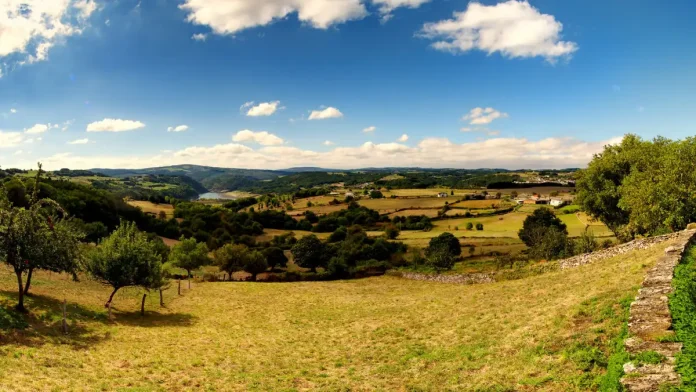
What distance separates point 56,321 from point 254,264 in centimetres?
4093

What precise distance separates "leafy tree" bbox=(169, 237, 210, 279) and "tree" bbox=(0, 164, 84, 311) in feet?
104

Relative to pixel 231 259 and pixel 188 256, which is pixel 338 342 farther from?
pixel 231 259

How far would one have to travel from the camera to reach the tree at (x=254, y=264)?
64.2 meters

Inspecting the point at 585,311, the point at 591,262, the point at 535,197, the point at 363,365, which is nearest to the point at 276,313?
the point at 363,365

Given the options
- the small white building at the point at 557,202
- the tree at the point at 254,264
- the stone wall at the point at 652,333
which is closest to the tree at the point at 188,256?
the tree at the point at 254,264

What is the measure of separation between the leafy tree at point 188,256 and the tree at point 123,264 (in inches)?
1098

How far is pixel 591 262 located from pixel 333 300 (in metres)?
25.4

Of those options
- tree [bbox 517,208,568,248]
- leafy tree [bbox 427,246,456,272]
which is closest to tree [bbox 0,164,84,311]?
leafy tree [bbox 427,246,456,272]

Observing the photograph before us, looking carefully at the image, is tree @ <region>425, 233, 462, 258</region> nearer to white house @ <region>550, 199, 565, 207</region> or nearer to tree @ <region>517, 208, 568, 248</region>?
tree @ <region>517, 208, 568, 248</region>

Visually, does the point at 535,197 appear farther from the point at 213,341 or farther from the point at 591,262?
the point at 213,341

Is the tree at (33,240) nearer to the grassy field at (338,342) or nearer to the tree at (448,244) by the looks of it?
the grassy field at (338,342)

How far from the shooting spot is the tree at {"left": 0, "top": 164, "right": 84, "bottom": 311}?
956 inches

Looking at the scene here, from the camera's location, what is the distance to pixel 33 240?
2508cm

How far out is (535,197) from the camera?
14538cm
